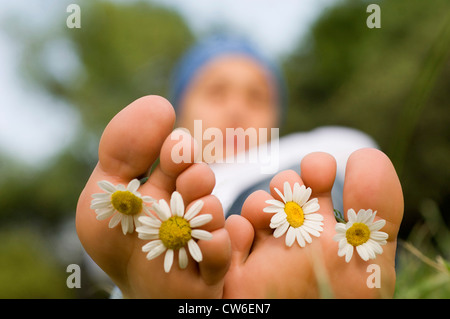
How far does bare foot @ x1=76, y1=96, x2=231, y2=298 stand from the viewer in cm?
35

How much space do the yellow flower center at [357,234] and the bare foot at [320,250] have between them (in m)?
0.01

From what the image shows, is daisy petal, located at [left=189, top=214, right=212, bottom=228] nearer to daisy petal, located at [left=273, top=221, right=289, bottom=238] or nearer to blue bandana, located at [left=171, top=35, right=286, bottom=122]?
daisy petal, located at [left=273, top=221, right=289, bottom=238]

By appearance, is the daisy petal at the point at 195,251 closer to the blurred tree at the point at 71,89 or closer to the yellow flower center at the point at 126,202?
the yellow flower center at the point at 126,202

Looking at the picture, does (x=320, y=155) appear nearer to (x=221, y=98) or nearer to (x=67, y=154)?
(x=221, y=98)

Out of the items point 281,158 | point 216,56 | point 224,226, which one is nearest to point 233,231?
point 224,226

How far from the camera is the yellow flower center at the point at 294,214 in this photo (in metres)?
0.39

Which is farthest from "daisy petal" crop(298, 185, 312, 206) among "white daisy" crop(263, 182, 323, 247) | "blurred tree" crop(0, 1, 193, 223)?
"blurred tree" crop(0, 1, 193, 223)

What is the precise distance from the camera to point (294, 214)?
390mm

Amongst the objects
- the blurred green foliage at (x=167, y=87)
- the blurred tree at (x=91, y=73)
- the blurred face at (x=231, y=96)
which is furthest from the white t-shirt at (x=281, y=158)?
the blurred tree at (x=91, y=73)

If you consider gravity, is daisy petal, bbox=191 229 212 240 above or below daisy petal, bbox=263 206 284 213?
below

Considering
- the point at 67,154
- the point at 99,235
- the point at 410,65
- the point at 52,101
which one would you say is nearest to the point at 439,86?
the point at 410,65

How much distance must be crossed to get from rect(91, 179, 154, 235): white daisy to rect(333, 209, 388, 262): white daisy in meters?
0.17

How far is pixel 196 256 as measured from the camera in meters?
0.34

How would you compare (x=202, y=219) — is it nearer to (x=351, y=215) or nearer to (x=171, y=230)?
(x=171, y=230)
